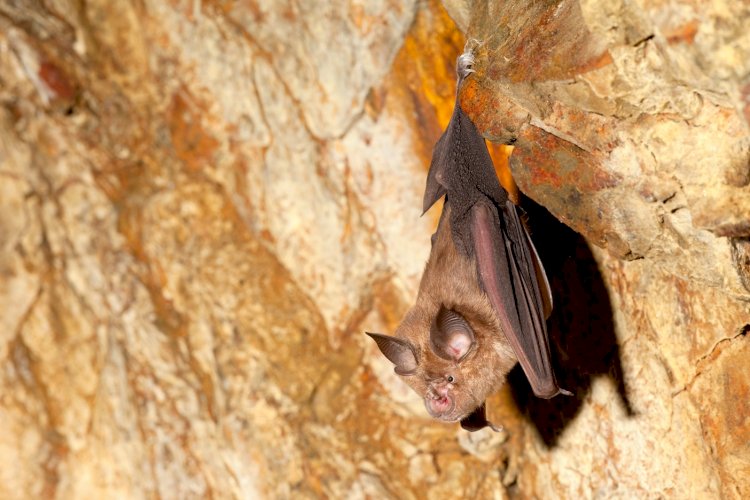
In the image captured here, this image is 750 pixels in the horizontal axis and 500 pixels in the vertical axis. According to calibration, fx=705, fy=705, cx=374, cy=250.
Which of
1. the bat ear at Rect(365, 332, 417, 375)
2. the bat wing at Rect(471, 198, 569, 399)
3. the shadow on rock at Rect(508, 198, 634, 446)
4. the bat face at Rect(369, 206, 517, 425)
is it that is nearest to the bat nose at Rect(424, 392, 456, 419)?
the bat face at Rect(369, 206, 517, 425)

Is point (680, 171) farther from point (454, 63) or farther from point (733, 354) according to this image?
point (454, 63)

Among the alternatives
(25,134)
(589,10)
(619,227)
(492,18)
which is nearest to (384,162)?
(492,18)

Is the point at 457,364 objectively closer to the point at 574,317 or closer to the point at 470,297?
the point at 470,297

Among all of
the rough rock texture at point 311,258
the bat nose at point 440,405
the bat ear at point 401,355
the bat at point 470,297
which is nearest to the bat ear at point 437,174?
the bat at point 470,297

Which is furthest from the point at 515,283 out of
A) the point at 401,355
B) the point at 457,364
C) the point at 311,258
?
the point at 311,258

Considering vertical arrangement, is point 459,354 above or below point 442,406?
above

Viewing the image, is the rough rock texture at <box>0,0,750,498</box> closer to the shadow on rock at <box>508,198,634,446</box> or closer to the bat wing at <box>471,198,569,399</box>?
the shadow on rock at <box>508,198,634,446</box>
